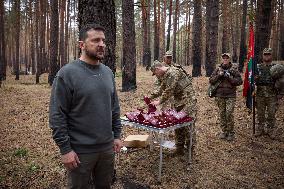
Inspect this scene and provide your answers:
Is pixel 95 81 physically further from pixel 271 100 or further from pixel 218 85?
pixel 271 100

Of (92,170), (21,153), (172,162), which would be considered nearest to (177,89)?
(172,162)

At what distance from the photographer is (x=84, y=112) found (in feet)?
11.9

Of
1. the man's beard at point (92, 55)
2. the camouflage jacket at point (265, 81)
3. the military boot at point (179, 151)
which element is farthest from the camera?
the camouflage jacket at point (265, 81)

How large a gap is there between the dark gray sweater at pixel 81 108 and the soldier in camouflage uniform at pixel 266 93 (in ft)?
20.7

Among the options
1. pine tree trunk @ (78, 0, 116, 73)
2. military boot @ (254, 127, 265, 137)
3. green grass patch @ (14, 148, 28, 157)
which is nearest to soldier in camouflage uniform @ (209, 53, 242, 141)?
military boot @ (254, 127, 265, 137)

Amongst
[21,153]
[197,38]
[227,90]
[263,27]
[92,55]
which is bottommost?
[21,153]

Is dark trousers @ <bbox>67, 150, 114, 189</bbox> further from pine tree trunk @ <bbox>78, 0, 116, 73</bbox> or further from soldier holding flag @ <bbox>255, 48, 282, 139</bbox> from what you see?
soldier holding flag @ <bbox>255, 48, 282, 139</bbox>

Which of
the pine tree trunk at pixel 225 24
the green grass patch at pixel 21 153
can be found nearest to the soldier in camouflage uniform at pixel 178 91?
the green grass patch at pixel 21 153

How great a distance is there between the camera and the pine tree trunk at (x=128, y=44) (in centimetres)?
1403

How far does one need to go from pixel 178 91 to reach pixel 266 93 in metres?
3.25

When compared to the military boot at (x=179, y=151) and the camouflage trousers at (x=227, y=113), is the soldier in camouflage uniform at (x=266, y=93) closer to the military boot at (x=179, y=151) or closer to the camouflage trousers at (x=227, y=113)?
the camouflage trousers at (x=227, y=113)

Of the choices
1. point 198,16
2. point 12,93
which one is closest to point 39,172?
point 12,93

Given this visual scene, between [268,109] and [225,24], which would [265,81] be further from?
[225,24]

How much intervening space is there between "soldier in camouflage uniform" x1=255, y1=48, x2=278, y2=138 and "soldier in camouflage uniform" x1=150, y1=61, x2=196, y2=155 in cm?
289
